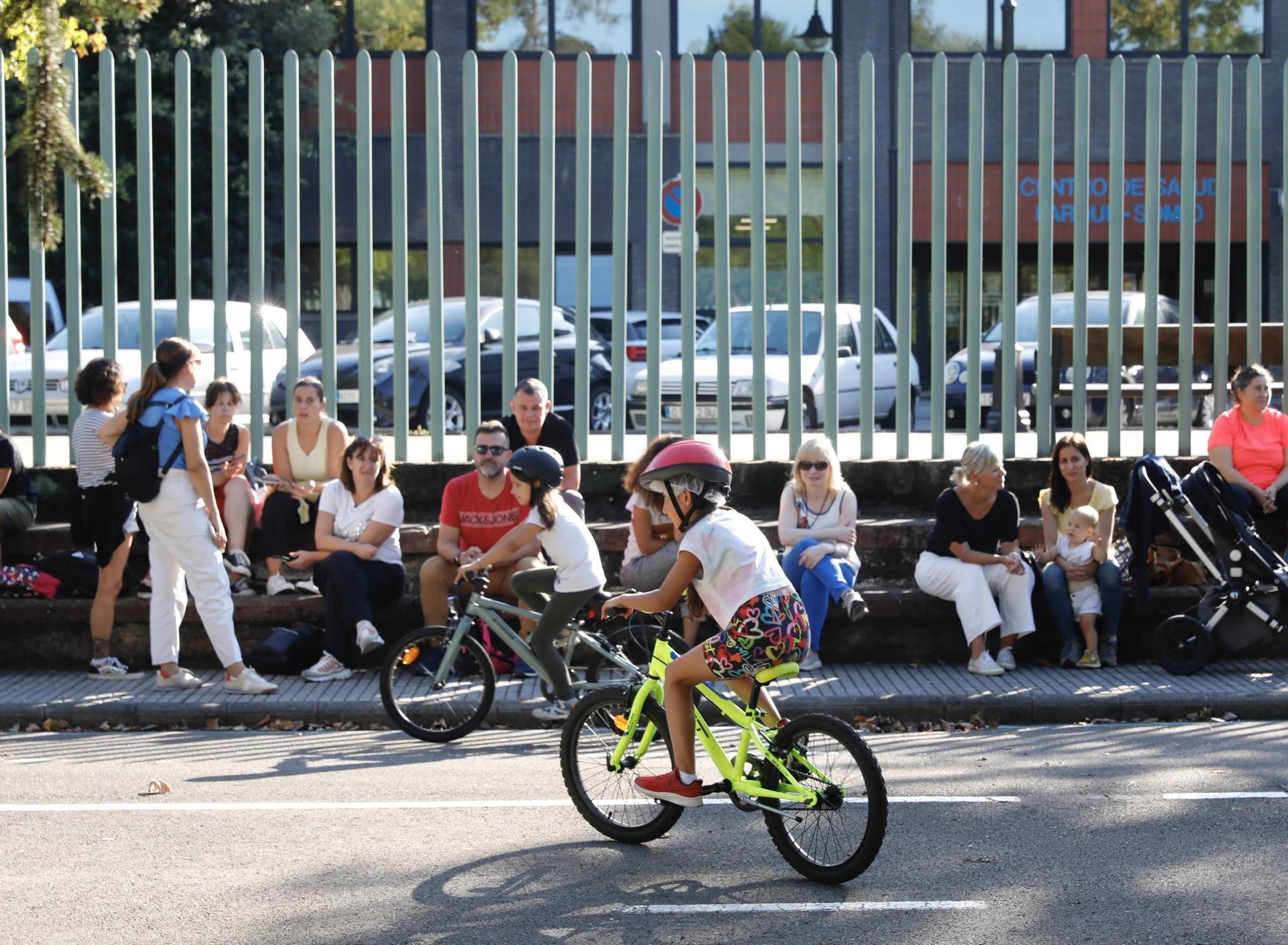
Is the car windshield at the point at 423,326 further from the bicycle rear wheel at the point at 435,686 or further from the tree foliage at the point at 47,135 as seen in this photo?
the tree foliage at the point at 47,135

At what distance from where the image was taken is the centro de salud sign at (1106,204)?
462 inches

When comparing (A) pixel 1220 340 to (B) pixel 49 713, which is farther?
(A) pixel 1220 340

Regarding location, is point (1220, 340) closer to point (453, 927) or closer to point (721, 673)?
point (721, 673)

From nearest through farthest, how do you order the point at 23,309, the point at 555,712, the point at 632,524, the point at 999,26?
the point at 555,712 → the point at 632,524 → the point at 23,309 → the point at 999,26

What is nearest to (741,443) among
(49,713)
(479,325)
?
(479,325)

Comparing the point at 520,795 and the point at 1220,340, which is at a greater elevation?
the point at 1220,340

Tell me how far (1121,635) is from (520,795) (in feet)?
15.1

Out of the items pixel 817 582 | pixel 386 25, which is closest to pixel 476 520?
pixel 817 582

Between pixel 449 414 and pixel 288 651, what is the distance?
5.19m

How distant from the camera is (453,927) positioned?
5.28 meters

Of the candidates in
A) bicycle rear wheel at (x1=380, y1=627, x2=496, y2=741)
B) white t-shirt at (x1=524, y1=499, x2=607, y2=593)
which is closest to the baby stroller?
white t-shirt at (x1=524, y1=499, x2=607, y2=593)

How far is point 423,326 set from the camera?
13.3m

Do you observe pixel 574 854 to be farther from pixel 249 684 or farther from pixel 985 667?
pixel 985 667

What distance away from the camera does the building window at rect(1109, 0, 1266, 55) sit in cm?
2883
